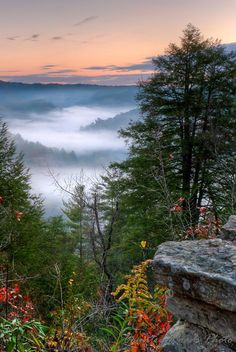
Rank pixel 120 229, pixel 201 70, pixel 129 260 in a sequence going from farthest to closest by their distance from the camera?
pixel 120 229, pixel 129 260, pixel 201 70

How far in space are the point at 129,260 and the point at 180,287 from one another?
22.9 metres

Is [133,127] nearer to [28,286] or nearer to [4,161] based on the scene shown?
[4,161]

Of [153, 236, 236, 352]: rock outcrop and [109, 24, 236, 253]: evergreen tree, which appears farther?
[109, 24, 236, 253]: evergreen tree

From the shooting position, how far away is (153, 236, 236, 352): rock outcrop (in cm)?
322

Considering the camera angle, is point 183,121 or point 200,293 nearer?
point 200,293

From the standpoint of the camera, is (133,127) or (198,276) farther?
(133,127)

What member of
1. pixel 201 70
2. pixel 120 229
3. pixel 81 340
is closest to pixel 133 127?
pixel 201 70

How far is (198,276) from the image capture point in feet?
11.0

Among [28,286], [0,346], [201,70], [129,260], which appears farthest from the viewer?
→ [129,260]

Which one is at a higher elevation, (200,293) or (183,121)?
(183,121)

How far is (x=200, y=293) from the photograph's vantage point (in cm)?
337

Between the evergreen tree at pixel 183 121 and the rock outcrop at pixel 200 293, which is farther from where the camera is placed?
the evergreen tree at pixel 183 121

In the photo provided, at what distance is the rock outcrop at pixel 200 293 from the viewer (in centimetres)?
322

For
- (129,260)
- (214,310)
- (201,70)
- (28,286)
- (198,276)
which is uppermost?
(201,70)
